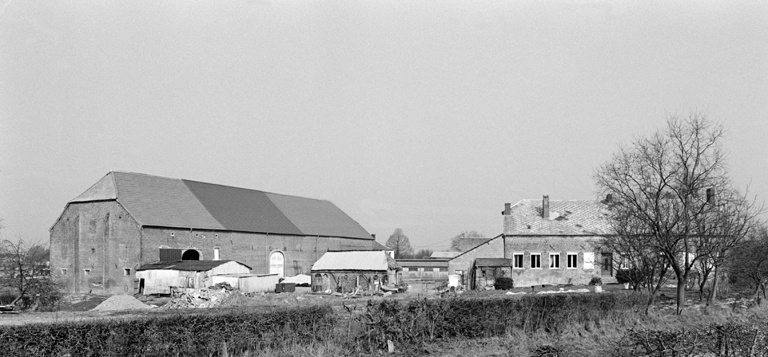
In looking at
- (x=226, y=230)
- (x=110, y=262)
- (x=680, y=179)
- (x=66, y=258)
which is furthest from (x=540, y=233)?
(x=66, y=258)

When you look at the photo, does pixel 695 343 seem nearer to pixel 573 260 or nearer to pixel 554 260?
pixel 554 260

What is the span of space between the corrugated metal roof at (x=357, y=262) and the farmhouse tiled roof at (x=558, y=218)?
10236 millimetres

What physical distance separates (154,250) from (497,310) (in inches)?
1325

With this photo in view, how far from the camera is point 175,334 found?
12.8 m

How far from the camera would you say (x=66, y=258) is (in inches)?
1833

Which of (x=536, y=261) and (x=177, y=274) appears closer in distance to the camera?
(x=177, y=274)

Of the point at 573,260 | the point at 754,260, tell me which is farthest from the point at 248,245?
the point at 754,260

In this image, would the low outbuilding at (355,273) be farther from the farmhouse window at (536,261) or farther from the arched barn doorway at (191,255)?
the farmhouse window at (536,261)

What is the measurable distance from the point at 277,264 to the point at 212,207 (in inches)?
300

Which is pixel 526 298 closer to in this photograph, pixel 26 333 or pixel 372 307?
pixel 372 307

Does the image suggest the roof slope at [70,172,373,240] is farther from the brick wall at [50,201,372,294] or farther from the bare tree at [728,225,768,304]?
the bare tree at [728,225,768,304]

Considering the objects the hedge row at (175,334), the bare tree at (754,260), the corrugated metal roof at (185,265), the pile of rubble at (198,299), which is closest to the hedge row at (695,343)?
the hedge row at (175,334)

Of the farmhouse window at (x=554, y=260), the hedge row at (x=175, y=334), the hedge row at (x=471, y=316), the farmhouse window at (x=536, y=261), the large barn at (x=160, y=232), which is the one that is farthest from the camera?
the farmhouse window at (x=536, y=261)

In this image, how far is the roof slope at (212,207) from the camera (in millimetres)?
46625
